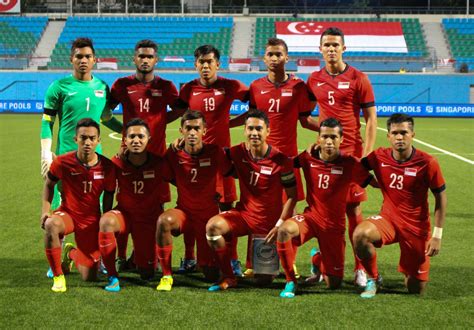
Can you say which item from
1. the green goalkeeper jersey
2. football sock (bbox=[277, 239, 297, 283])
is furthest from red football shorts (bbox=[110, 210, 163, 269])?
football sock (bbox=[277, 239, 297, 283])

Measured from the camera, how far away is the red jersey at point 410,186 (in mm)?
5664

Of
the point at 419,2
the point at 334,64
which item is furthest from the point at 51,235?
the point at 419,2

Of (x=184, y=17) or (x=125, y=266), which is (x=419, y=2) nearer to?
(x=184, y=17)

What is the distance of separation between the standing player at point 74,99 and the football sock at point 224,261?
1829 millimetres

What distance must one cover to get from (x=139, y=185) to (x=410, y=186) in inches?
93.9

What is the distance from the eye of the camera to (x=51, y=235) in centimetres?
577

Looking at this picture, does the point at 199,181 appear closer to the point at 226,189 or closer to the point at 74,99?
the point at 226,189

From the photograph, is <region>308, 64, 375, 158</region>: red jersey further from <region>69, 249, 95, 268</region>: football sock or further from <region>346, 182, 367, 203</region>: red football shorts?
<region>69, 249, 95, 268</region>: football sock

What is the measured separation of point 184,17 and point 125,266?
37050 millimetres

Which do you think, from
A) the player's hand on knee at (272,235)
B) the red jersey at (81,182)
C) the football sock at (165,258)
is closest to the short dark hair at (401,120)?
the player's hand on knee at (272,235)

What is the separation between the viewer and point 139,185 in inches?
241

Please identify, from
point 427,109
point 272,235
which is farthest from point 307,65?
point 272,235

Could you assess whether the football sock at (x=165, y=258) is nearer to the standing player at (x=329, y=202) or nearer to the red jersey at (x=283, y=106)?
the standing player at (x=329, y=202)

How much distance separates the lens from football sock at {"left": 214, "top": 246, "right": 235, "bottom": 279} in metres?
5.89
